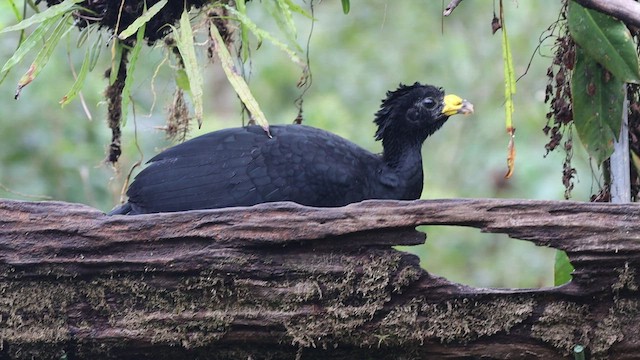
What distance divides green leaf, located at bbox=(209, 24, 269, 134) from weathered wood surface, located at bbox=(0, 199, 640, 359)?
16.8 inches

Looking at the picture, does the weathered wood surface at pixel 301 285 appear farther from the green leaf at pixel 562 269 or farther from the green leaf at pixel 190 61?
the green leaf at pixel 562 269

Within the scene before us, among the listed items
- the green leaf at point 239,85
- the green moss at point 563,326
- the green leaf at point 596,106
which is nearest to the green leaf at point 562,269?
the green leaf at point 596,106

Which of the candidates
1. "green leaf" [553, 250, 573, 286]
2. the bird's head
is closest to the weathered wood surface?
"green leaf" [553, 250, 573, 286]

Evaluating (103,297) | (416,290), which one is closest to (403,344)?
(416,290)

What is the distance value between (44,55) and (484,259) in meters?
4.86

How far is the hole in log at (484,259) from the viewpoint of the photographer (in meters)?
7.02

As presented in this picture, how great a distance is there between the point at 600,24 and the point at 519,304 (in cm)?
111

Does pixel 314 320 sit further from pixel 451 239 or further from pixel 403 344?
pixel 451 239

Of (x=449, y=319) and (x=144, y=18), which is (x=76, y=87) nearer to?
(x=144, y=18)

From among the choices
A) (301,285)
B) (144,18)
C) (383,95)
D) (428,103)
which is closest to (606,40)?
(428,103)

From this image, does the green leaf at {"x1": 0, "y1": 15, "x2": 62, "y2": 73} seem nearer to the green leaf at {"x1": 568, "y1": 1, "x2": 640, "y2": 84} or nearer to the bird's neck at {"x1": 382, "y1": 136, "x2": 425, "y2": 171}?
the bird's neck at {"x1": 382, "y1": 136, "x2": 425, "y2": 171}

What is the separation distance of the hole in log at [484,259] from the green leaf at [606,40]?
3.59 meters

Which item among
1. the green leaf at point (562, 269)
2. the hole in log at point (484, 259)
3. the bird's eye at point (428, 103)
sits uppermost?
the hole in log at point (484, 259)

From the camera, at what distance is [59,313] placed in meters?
2.88
